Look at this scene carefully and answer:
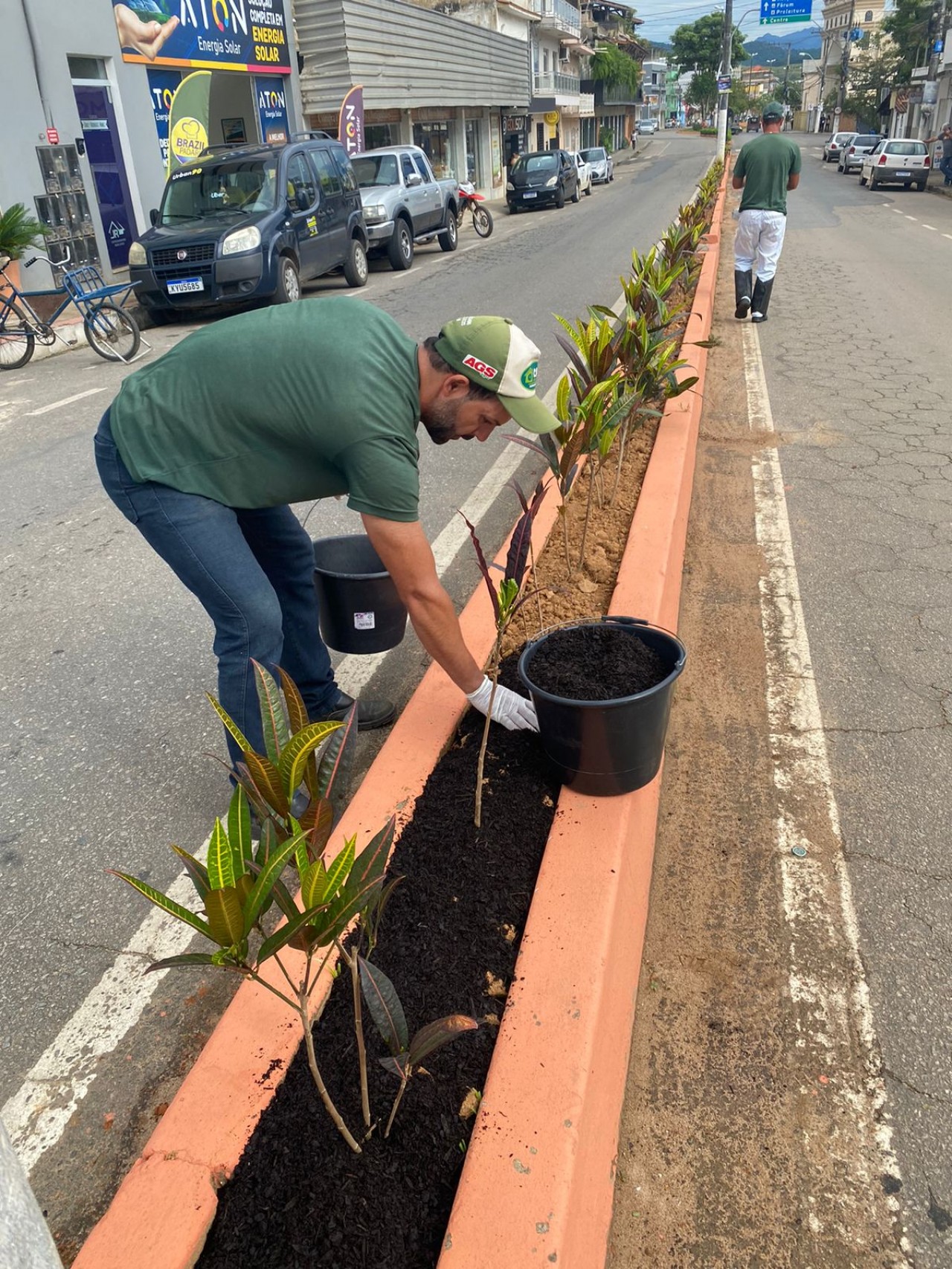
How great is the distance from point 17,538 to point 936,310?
9888 millimetres

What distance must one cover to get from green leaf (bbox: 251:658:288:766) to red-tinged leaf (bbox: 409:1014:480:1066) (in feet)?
1.71

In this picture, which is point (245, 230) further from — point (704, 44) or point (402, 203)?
point (704, 44)

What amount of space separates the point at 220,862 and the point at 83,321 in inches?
393

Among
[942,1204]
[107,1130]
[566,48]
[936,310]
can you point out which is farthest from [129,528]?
[566,48]

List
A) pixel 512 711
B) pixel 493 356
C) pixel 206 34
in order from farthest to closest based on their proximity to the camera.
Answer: pixel 206 34, pixel 512 711, pixel 493 356

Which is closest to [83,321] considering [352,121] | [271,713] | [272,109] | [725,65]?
[271,713]

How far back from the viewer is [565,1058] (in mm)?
1792

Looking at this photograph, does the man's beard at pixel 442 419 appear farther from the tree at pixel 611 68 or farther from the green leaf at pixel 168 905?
the tree at pixel 611 68

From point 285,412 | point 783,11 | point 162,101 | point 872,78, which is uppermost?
point 783,11

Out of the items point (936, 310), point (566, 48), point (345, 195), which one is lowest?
point (936, 310)

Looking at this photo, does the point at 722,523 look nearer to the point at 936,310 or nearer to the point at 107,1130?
the point at 107,1130

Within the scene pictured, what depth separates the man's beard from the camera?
7.27 ft

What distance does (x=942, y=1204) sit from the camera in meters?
1.78

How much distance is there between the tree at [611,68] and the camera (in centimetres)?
5947
